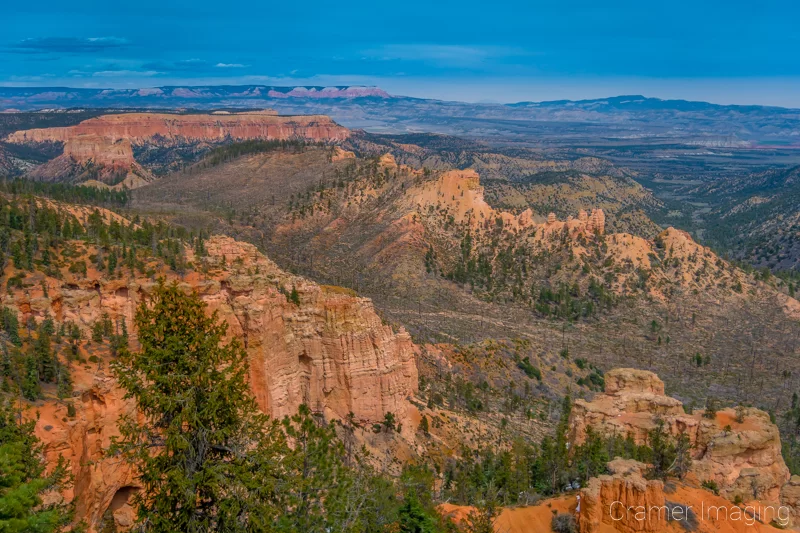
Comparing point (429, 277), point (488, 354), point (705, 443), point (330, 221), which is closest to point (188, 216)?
point (330, 221)

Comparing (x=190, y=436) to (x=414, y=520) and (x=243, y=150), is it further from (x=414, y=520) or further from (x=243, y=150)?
(x=243, y=150)

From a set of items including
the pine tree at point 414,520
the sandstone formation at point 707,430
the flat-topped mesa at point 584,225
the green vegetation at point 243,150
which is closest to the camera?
the pine tree at point 414,520

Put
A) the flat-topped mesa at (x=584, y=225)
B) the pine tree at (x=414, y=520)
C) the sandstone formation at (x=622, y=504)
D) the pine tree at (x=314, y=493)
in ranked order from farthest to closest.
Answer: the flat-topped mesa at (x=584, y=225) < the sandstone formation at (x=622, y=504) < the pine tree at (x=414, y=520) < the pine tree at (x=314, y=493)

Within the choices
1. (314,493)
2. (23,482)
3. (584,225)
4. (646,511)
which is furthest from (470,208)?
(23,482)

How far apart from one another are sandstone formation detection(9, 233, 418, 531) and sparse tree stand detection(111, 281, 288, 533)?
4.43 metres

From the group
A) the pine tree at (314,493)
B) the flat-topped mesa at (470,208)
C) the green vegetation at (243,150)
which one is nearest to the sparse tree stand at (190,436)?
the pine tree at (314,493)

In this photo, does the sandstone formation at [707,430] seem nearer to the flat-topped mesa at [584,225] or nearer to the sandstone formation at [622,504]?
the sandstone formation at [622,504]

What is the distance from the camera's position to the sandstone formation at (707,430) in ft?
115

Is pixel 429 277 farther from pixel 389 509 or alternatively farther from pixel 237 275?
pixel 389 509

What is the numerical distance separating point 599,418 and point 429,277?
53716mm

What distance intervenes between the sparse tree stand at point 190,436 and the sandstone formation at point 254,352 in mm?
4434

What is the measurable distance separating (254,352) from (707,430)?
2701 cm

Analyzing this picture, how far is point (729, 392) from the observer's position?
2874 inches

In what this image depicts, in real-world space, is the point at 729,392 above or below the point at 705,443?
below
